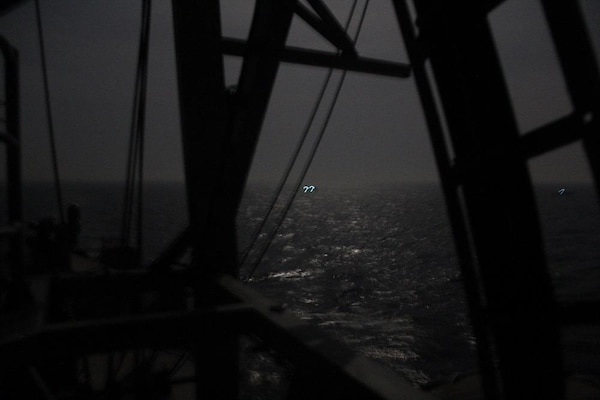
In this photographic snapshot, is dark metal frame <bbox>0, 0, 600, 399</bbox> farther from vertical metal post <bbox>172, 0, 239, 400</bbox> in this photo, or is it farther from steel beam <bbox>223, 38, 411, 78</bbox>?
steel beam <bbox>223, 38, 411, 78</bbox>

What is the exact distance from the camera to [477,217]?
2047 mm

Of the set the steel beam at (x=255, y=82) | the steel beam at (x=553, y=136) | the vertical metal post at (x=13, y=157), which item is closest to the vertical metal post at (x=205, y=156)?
the steel beam at (x=255, y=82)

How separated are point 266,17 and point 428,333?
25812mm

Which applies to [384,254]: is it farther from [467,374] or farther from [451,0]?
[451,0]

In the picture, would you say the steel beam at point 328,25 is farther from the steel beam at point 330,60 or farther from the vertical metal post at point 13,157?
the vertical metal post at point 13,157

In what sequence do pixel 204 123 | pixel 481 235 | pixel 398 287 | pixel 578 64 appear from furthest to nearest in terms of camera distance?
pixel 398 287 → pixel 204 123 → pixel 481 235 → pixel 578 64

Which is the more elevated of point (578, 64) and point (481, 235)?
point (578, 64)

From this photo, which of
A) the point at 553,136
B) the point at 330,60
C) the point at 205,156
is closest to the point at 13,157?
the point at 205,156

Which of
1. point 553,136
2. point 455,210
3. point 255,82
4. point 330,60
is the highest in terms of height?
point 330,60

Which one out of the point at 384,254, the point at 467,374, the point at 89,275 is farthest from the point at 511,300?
the point at 384,254

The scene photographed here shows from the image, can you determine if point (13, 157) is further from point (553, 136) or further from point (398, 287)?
point (398, 287)

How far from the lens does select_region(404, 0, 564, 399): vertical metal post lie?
6.19ft

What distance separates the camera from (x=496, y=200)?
1968mm

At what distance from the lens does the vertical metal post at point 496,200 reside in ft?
6.19
